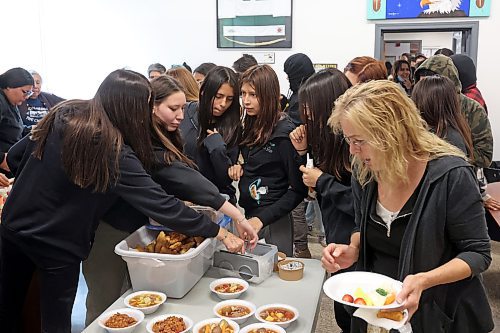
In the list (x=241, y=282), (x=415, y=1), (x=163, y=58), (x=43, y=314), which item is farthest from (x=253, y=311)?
(x=163, y=58)

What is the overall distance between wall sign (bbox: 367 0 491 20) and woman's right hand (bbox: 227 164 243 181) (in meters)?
3.19

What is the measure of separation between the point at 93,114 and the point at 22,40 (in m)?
4.72

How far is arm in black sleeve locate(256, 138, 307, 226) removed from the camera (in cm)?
212

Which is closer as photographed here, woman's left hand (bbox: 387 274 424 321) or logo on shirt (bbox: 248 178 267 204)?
woman's left hand (bbox: 387 274 424 321)

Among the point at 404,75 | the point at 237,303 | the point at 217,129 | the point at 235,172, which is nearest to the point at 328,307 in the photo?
the point at 235,172

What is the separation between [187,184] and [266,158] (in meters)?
0.52

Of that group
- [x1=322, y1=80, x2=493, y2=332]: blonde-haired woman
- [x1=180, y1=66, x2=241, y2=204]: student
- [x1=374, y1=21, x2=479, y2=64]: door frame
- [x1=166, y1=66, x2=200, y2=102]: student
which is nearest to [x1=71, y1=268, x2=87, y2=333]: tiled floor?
[x1=180, y1=66, x2=241, y2=204]: student

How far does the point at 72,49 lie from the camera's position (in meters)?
5.70

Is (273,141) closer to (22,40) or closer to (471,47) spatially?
(471,47)

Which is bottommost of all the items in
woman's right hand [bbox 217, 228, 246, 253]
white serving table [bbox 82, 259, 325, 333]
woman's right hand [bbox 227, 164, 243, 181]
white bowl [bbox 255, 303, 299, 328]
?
white serving table [bbox 82, 259, 325, 333]

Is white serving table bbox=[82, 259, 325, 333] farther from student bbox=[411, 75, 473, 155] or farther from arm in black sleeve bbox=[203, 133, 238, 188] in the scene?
student bbox=[411, 75, 473, 155]

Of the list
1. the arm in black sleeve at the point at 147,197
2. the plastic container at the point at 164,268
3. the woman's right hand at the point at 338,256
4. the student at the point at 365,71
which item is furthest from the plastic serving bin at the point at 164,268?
the student at the point at 365,71

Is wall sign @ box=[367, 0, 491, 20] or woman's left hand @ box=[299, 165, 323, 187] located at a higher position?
wall sign @ box=[367, 0, 491, 20]

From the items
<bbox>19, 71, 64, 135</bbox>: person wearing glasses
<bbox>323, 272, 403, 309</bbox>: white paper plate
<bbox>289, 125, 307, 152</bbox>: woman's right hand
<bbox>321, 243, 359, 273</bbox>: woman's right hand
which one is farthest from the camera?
<bbox>19, 71, 64, 135</bbox>: person wearing glasses
